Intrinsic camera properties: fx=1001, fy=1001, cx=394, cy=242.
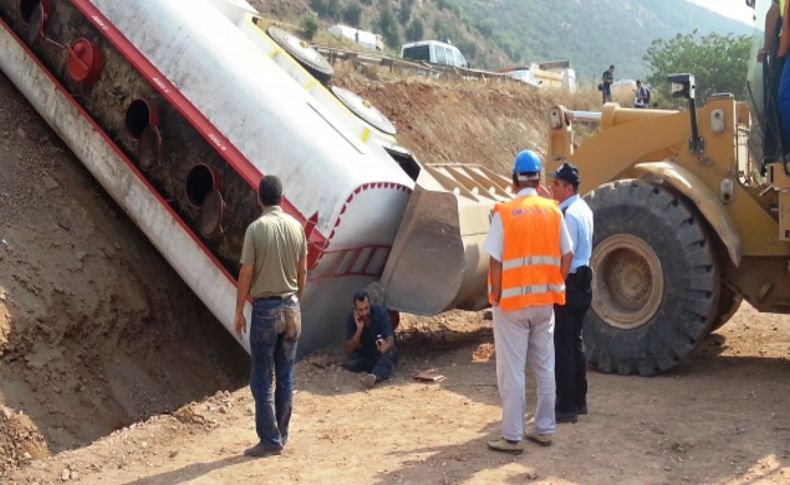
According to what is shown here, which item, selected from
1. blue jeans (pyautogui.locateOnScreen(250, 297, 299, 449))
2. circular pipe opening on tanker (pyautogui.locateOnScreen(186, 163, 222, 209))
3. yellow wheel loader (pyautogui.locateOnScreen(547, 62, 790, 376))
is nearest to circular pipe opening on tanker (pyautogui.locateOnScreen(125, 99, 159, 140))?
circular pipe opening on tanker (pyautogui.locateOnScreen(186, 163, 222, 209))

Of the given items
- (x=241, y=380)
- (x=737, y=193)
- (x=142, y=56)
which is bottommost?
(x=241, y=380)

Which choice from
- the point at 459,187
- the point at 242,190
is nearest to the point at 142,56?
the point at 242,190

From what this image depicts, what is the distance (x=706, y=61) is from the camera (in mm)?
39531

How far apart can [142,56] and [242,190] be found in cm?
152

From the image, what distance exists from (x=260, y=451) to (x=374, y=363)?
6.82 ft

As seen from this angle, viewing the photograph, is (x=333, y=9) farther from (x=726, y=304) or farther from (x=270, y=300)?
(x=270, y=300)

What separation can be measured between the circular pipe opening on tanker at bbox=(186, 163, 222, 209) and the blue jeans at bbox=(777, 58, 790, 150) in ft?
14.3

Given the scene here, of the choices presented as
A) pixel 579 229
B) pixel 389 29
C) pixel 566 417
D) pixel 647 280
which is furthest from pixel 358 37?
pixel 566 417

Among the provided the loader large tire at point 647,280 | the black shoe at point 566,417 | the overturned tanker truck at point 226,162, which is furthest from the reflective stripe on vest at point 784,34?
the black shoe at point 566,417

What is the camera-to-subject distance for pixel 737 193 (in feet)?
24.4

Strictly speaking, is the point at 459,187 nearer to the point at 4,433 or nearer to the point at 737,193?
the point at 737,193

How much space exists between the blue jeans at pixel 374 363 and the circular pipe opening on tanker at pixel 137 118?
2.63m

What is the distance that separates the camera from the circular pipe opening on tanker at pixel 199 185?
8195 millimetres

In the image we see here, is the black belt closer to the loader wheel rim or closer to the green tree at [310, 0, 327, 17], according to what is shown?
the loader wheel rim
